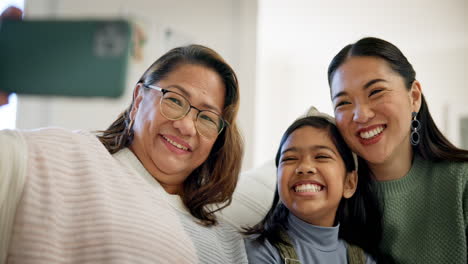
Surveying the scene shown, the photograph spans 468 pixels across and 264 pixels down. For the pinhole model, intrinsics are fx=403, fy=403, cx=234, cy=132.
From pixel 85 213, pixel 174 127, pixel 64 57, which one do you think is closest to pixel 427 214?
pixel 174 127

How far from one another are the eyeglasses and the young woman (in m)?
0.38

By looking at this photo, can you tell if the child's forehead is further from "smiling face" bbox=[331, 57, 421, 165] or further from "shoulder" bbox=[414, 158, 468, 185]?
"shoulder" bbox=[414, 158, 468, 185]

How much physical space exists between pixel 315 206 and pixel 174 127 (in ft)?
1.50

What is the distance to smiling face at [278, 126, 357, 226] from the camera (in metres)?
1.15

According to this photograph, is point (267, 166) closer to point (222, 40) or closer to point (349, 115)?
point (349, 115)

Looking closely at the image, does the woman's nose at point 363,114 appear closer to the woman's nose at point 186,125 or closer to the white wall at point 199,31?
the woman's nose at point 186,125

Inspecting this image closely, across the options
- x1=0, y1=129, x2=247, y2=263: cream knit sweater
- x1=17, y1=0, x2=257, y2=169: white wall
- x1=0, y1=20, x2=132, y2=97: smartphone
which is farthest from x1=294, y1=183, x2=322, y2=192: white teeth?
x1=17, y1=0, x2=257, y2=169: white wall

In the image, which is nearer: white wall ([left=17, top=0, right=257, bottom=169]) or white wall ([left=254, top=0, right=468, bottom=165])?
white wall ([left=17, top=0, right=257, bottom=169])

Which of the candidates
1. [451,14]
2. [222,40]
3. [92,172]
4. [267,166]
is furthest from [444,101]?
[92,172]

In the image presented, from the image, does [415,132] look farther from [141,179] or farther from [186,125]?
[141,179]

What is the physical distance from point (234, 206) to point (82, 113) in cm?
165

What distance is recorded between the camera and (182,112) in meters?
1.13

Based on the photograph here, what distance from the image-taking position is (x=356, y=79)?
114 cm

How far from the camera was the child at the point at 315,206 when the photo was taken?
3.80ft
